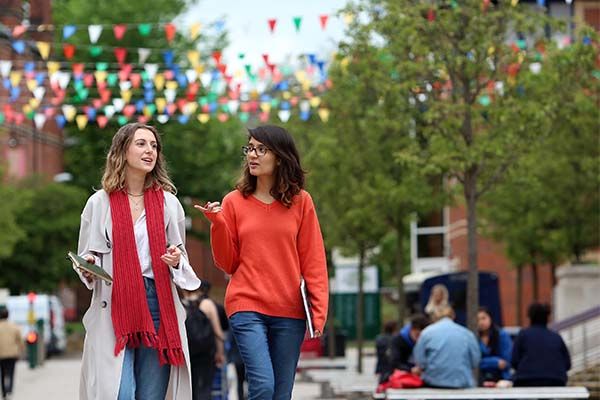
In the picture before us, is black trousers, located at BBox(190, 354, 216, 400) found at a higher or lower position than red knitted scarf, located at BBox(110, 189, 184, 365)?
lower

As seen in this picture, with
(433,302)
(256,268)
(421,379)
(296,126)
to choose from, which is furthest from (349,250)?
(256,268)

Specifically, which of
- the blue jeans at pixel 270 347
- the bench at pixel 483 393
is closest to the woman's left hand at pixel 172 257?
the blue jeans at pixel 270 347

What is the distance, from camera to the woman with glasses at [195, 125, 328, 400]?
8625 mm

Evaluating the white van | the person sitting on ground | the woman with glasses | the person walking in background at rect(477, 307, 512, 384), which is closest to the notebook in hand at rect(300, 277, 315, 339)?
the woman with glasses

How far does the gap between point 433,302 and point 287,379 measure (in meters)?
10.9

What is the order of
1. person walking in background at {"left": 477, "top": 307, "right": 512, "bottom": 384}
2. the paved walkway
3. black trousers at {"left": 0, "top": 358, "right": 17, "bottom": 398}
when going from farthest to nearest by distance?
the paved walkway → black trousers at {"left": 0, "top": 358, "right": 17, "bottom": 398} → person walking in background at {"left": 477, "top": 307, "right": 512, "bottom": 384}

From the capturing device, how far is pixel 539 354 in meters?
Answer: 16.4

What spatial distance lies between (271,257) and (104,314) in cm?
107

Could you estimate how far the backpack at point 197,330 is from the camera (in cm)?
1557

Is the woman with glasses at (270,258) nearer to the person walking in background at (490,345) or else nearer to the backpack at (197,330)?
the backpack at (197,330)

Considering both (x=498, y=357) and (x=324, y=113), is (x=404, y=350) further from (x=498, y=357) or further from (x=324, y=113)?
(x=324, y=113)

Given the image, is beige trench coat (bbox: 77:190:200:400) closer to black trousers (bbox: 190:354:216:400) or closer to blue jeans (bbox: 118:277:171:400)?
blue jeans (bbox: 118:277:171:400)

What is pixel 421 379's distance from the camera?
1588 centimetres

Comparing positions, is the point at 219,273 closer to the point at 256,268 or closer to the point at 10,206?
the point at 10,206
